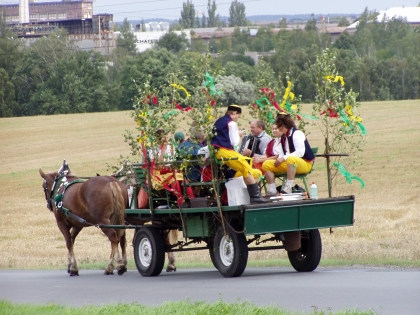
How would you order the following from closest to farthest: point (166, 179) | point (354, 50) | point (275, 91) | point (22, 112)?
point (166, 179), point (275, 91), point (22, 112), point (354, 50)

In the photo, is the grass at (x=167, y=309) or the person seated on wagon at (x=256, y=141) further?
the person seated on wagon at (x=256, y=141)

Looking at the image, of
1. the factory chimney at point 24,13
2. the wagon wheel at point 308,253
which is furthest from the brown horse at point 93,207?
the factory chimney at point 24,13

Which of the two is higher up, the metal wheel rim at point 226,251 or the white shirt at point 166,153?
the white shirt at point 166,153

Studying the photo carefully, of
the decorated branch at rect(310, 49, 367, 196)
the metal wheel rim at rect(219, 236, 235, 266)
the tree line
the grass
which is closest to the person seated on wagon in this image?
the decorated branch at rect(310, 49, 367, 196)

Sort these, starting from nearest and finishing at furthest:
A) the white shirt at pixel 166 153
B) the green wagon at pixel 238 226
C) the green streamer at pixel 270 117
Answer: the green wagon at pixel 238 226 < the white shirt at pixel 166 153 < the green streamer at pixel 270 117

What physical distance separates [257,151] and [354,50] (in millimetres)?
69480

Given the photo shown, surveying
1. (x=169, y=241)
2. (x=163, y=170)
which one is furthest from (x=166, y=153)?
(x=169, y=241)

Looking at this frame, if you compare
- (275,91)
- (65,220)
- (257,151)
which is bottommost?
(65,220)

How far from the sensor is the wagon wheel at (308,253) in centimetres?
1209

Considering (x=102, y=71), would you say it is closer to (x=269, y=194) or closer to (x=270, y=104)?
(x=270, y=104)

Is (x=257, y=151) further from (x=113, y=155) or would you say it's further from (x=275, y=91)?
(x=113, y=155)

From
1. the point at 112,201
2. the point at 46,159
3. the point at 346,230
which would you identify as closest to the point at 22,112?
the point at 46,159

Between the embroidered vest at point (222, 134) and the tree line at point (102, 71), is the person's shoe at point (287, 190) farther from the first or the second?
the tree line at point (102, 71)

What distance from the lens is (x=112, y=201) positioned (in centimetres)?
1373
